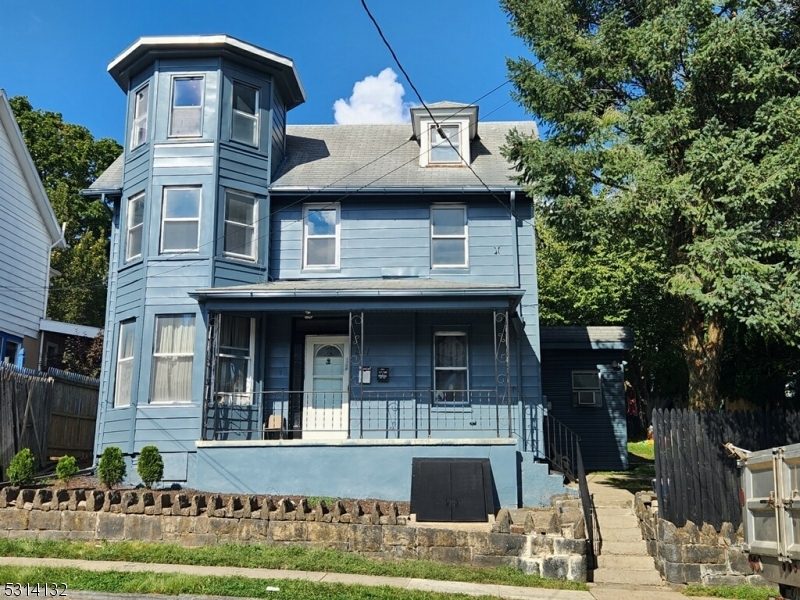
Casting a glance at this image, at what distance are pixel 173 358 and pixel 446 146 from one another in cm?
725

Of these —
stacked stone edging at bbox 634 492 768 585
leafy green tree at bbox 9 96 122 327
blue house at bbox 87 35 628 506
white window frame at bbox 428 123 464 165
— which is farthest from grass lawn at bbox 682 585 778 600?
leafy green tree at bbox 9 96 122 327

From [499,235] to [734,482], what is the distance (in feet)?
22.1

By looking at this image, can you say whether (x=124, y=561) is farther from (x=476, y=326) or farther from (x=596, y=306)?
(x=596, y=306)

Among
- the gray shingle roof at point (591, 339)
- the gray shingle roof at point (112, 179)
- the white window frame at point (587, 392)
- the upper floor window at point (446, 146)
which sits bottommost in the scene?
the white window frame at point (587, 392)

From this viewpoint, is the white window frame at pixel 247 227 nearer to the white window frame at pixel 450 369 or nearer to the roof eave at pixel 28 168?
the white window frame at pixel 450 369

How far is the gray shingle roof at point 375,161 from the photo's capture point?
15773 millimetres

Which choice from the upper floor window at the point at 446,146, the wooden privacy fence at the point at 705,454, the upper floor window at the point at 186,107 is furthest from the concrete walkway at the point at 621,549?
the upper floor window at the point at 186,107

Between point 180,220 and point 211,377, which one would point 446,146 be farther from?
point 211,377

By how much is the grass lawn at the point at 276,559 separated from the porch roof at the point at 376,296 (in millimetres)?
4928

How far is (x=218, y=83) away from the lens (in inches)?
603

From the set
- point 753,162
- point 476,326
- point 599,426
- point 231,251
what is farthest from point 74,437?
point 753,162

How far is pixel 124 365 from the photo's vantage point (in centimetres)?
1488

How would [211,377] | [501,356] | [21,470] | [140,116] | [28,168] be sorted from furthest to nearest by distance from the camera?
[28,168] < [140,116] < [501,356] < [211,377] < [21,470]

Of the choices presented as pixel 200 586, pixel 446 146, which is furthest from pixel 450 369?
pixel 200 586
